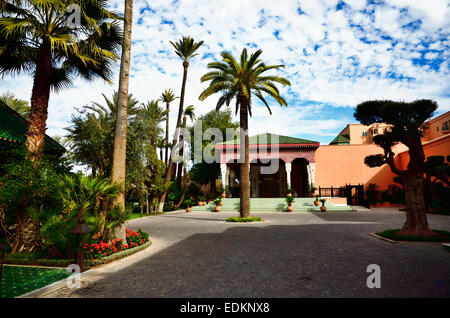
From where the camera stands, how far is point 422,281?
4.87m

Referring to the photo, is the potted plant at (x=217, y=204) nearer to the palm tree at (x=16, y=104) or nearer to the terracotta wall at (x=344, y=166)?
the terracotta wall at (x=344, y=166)

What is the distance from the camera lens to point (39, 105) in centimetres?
787

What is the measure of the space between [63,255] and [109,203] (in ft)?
6.32

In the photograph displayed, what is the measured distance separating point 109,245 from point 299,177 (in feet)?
88.0

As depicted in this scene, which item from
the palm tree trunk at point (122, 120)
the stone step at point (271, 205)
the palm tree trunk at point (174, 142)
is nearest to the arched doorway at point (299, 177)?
the stone step at point (271, 205)

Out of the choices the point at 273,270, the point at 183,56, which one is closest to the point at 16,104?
the point at 183,56

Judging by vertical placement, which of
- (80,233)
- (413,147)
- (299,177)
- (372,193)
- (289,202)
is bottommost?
(289,202)

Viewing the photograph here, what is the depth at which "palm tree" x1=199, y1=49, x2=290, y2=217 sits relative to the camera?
15469 mm

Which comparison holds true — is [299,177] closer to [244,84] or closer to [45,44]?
[244,84]

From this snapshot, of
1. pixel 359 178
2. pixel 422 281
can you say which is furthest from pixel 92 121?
pixel 359 178

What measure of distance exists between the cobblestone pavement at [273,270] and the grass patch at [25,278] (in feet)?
1.98

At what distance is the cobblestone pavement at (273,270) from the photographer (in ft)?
14.9

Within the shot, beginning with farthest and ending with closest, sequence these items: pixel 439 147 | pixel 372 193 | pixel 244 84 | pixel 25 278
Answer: pixel 372 193 < pixel 439 147 < pixel 244 84 < pixel 25 278

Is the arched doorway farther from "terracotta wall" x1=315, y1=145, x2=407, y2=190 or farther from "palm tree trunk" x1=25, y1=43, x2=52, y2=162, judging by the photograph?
"palm tree trunk" x1=25, y1=43, x2=52, y2=162
